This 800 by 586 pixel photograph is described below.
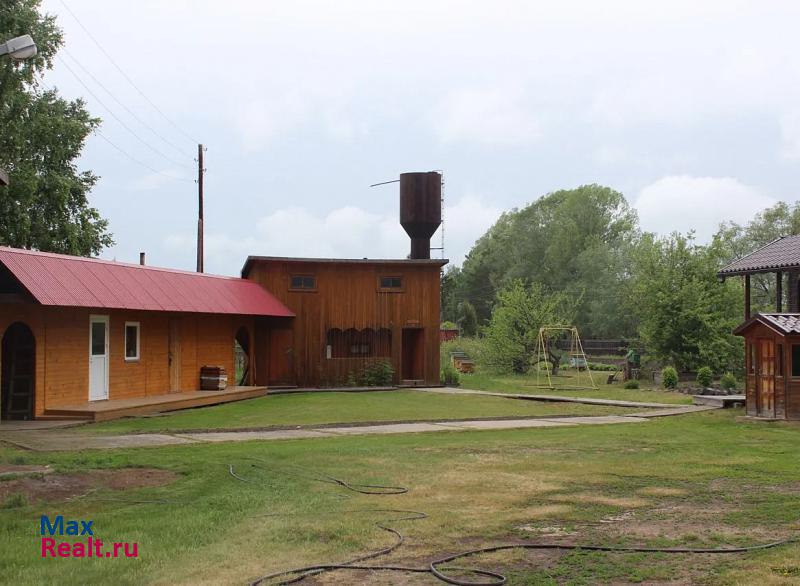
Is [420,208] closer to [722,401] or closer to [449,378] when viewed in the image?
[449,378]

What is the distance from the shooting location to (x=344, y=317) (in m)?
28.1

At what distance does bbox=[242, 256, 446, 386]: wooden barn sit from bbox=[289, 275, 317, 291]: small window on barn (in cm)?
3

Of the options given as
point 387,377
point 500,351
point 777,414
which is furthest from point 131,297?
point 500,351

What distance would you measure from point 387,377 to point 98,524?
68.9ft

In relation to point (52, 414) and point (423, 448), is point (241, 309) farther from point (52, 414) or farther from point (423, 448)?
point (423, 448)

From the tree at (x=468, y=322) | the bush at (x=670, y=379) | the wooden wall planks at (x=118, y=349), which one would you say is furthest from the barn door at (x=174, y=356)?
the tree at (x=468, y=322)

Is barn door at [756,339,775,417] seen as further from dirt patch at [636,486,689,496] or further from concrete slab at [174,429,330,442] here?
dirt patch at [636,486,689,496]

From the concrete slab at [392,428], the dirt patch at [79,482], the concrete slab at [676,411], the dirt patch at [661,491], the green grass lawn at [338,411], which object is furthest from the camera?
the concrete slab at [676,411]

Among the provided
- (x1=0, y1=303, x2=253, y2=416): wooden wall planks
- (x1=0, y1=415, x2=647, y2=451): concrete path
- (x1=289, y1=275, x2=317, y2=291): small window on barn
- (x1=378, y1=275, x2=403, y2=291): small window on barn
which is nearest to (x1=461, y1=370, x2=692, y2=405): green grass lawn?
(x1=378, y1=275, x2=403, y2=291): small window on barn

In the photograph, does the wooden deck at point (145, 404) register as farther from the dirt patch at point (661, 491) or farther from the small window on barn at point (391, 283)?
the dirt patch at point (661, 491)

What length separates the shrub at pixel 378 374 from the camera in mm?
27875

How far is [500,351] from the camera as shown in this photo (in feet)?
127

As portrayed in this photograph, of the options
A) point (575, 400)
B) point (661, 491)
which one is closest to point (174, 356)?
point (575, 400)

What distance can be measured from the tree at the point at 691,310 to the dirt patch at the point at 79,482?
26.9 m
